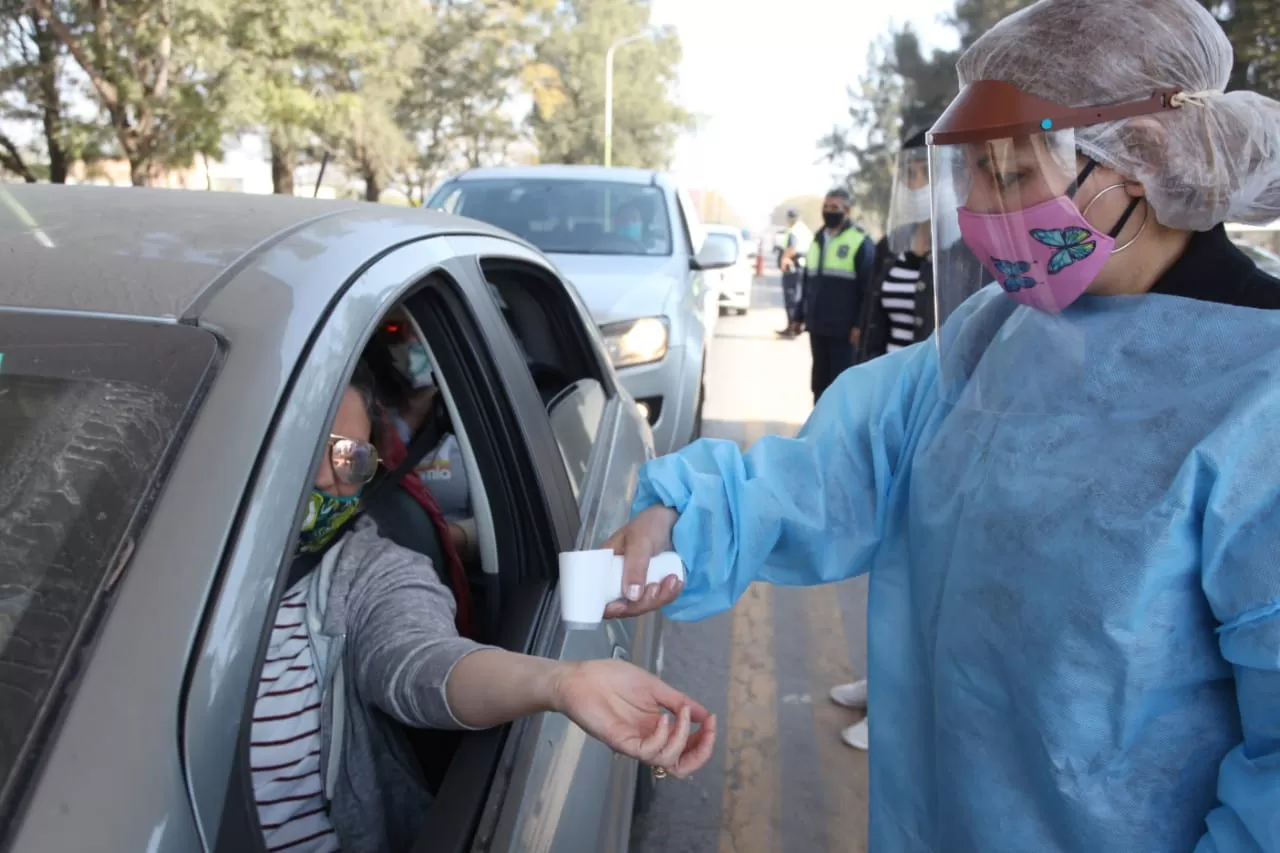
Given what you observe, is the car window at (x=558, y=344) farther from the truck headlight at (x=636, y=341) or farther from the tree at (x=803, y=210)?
the tree at (x=803, y=210)

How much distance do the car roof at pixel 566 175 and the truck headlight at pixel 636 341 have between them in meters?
1.61

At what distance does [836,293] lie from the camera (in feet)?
20.4

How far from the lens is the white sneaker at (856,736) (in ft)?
11.4

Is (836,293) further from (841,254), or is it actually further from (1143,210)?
(1143,210)

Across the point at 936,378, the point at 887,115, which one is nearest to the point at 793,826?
the point at 936,378

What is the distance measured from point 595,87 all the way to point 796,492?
142 feet

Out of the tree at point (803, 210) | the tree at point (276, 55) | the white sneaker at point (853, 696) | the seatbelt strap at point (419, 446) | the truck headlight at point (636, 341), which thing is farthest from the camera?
the tree at point (803, 210)

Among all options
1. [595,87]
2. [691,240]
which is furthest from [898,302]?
[595,87]

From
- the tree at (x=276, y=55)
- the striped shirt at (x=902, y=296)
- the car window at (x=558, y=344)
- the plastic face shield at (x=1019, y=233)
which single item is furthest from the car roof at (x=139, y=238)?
the tree at (x=276, y=55)

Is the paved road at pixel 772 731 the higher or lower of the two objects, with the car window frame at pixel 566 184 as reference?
lower

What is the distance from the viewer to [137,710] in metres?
0.94

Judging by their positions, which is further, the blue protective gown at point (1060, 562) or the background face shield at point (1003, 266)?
the background face shield at point (1003, 266)

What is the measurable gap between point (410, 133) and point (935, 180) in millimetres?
34801

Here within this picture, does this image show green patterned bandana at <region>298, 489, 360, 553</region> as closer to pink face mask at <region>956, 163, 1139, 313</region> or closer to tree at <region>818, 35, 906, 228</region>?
pink face mask at <region>956, 163, 1139, 313</region>
